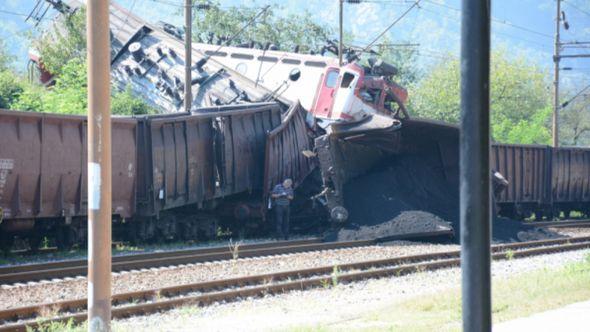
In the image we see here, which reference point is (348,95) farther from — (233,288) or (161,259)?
(233,288)

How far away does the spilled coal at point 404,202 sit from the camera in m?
22.4

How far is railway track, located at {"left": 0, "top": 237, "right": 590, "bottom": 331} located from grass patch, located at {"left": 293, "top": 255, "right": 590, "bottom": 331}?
7.73 ft

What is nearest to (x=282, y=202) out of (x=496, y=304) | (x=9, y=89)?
(x=496, y=304)

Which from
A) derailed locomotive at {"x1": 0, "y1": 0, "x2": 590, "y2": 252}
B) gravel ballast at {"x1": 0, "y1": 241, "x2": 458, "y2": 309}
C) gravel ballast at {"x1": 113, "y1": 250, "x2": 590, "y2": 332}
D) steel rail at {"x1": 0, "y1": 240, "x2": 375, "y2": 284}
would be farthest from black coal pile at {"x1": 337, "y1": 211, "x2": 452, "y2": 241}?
gravel ballast at {"x1": 113, "y1": 250, "x2": 590, "y2": 332}

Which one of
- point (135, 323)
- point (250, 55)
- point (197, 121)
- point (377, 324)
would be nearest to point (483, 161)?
point (377, 324)

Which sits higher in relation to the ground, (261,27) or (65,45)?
(261,27)

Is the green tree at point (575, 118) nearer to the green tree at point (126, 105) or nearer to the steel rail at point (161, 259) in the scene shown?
the green tree at point (126, 105)

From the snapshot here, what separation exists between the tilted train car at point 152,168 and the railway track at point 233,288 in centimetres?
553

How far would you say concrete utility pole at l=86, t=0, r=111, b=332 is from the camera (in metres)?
8.12

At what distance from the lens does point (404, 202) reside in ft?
79.6

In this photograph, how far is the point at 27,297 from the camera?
12.3 meters

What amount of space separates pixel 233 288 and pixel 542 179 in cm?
2442

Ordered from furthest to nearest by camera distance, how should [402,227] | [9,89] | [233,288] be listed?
[9,89] → [402,227] → [233,288]

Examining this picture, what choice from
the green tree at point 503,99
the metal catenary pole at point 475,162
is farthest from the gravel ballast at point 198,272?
the green tree at point 503,99
